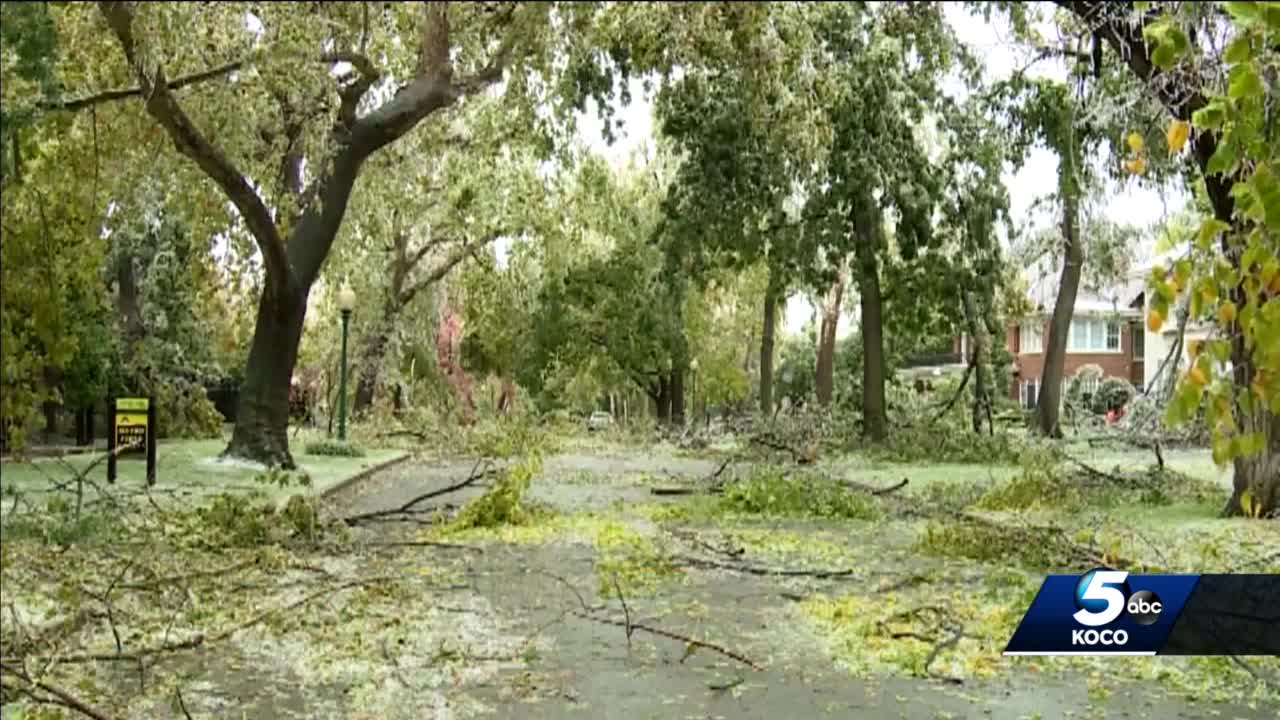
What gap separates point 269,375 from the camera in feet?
58.7

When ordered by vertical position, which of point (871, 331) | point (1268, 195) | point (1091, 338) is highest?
point (1091, 338)

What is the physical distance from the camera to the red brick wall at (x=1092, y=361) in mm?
58906

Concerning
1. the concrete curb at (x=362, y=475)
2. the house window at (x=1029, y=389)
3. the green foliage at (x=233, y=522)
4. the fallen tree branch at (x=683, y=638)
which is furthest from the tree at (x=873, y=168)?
the house window at (x=1029, y=389)

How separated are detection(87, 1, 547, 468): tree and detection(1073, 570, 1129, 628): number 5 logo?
22.6ft

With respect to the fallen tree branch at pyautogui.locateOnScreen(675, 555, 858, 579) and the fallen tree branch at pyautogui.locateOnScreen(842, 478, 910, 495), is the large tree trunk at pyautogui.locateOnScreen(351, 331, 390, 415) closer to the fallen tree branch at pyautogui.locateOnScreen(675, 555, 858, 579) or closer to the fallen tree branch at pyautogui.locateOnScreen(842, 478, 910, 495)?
the fallen tree branch at pyautogui.locateOnScreen(842, 478, 910, 495)

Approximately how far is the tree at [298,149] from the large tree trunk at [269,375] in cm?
1

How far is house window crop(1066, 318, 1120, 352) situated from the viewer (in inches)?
2394

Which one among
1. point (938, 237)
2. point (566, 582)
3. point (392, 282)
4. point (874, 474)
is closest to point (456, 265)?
point (392, 282)

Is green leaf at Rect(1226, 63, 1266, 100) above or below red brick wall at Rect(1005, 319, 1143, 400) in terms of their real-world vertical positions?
below

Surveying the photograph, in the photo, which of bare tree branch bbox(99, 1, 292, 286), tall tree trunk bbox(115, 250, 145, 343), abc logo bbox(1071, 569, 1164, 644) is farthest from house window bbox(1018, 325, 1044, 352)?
abc logo bbox(1071, 569, 1164, 644)

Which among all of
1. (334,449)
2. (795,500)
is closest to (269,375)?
(334,449)

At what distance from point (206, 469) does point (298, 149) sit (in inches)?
179

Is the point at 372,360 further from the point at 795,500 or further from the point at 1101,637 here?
the point at 1101,637

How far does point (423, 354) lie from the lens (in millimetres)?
34688
